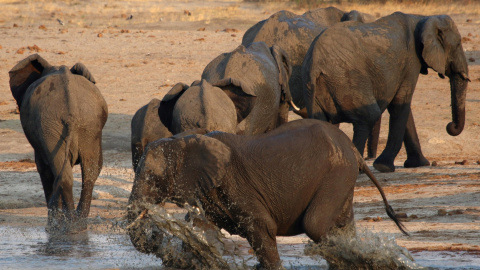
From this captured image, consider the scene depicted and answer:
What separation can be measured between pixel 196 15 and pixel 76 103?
57.2 feet

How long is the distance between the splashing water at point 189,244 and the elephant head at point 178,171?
72 mm

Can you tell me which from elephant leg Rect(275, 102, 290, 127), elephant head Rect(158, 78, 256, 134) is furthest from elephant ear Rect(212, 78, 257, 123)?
elephant leg Rect(275, 102, 290, 127)

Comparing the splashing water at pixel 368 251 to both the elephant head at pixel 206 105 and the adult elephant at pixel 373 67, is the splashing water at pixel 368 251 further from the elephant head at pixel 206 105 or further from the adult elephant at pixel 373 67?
the adult elephant at pixel 373 67

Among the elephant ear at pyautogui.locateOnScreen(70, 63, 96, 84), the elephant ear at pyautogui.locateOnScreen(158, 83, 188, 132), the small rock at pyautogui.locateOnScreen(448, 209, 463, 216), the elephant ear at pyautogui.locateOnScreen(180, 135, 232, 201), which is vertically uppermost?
the elephant ear at pyautogui.locateOnScreen(180, 135, 232, 201)

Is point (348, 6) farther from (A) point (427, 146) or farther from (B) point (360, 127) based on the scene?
(B) point (360, 127)

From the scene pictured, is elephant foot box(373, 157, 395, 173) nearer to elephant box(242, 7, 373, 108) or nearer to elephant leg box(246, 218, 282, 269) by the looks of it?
elephant box(242, 7, 373, 108)

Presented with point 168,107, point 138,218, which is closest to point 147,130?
point 168,107

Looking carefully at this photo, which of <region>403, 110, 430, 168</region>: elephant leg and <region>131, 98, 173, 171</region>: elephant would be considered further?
<region>403, 110, 430, 168</region>: elephant leg

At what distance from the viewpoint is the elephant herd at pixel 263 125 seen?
189 inches

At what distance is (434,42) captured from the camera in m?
8.92

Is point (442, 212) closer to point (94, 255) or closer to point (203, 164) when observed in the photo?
point (203, 164)

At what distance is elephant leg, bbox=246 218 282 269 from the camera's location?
15.8 ft

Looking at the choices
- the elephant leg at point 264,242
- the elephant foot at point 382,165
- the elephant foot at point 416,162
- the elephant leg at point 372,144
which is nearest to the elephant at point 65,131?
the elephant leg at point 264,242

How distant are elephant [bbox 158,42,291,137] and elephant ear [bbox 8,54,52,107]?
1.17 m
